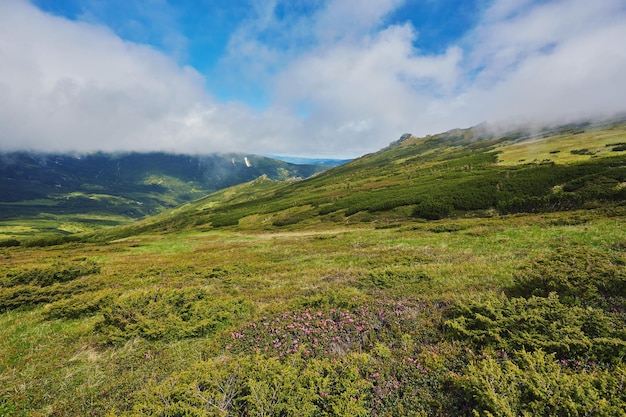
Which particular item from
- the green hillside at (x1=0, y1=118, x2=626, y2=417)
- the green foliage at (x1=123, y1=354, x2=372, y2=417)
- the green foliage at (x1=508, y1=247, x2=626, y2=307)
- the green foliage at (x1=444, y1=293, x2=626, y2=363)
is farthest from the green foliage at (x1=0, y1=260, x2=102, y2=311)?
the green foliage at (x1=508, y1=247, x2=626, y2=307)

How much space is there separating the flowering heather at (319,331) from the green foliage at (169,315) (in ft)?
5.58

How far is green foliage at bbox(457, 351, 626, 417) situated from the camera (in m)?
4.32

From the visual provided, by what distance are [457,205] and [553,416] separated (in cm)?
5212

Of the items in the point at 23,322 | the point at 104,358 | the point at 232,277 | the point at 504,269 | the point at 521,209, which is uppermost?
the point at 23,322

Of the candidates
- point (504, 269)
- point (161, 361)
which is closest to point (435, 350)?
point (161, 361)

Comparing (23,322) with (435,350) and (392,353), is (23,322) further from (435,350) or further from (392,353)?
(435,350)

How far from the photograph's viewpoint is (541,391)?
4.61 metres

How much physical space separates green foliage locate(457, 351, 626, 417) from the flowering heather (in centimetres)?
305

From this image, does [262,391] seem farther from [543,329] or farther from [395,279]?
[395,279]

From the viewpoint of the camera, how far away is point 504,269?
43.2ft

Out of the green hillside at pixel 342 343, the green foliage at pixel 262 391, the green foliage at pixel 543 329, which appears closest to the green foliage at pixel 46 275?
the green hillside at pixel 342 343

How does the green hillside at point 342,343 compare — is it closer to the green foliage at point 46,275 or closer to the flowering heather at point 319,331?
the flowering heather at point 319,331

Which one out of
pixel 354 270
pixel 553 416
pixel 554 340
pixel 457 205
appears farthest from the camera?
pixel 457 205

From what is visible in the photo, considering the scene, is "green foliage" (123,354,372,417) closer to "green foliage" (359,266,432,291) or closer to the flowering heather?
the flowering heather
